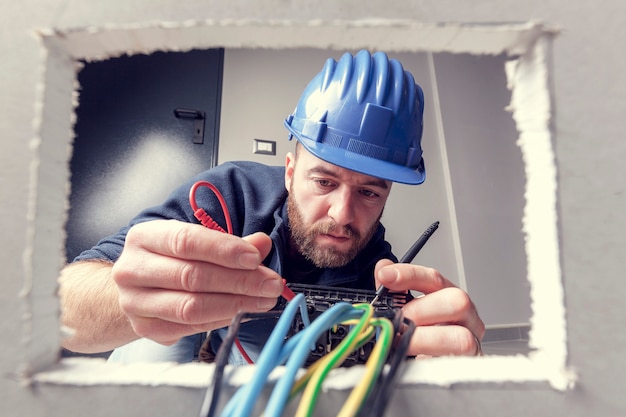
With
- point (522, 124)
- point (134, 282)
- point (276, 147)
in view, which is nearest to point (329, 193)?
point (134, 282)

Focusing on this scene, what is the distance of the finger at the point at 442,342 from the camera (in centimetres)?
44

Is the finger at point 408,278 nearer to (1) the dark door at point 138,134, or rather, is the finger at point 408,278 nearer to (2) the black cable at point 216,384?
(2) the black cable at point 216,384

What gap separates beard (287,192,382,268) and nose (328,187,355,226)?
0.07ft

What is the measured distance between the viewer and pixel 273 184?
1.11 meters

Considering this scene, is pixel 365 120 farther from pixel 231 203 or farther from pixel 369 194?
pixel 231 203

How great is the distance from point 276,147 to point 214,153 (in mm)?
280

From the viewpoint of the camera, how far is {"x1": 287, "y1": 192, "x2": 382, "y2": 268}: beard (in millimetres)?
865

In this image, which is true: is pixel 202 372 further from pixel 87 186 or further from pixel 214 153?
pixel 87 186

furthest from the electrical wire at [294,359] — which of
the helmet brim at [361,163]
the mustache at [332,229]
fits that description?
the mustache at [332,229]

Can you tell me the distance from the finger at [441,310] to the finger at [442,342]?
4 centimetres

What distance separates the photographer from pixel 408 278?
545mm

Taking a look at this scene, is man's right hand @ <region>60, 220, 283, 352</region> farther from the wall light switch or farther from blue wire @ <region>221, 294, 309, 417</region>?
the wall light switch

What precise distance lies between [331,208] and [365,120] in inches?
9.0

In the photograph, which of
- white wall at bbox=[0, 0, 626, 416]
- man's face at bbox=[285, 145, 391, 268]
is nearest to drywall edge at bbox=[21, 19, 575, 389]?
white wall at bbox=[0, 0, 626, 416]
